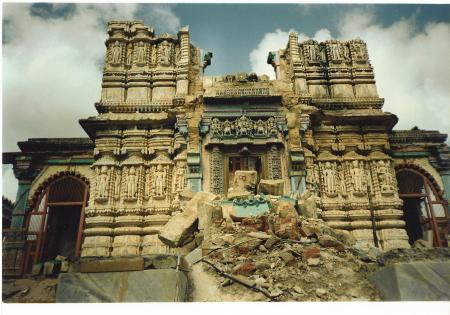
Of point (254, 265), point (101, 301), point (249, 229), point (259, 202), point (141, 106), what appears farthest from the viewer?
point (141, 106)

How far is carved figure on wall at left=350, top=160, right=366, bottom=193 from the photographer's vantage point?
1169 cm

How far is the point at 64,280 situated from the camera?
4.86 meters

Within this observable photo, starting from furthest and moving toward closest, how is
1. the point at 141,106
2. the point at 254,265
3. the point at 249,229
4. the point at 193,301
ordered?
the point at 141,106
the point at 249,229
the point at 254,265
the point at 193,301

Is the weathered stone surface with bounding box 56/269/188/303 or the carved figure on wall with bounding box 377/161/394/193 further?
the carved figure on wall with bounding box 377/161/394/193

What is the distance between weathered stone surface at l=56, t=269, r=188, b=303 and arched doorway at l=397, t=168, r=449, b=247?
10.0 metres

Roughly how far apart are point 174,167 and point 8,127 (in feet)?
15.6

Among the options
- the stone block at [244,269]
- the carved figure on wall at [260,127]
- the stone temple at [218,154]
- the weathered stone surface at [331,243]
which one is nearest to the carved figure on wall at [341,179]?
the stone temple at [218,154]

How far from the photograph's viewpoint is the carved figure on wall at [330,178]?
460 inches

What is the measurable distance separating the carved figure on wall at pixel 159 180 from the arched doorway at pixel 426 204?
25.7ft

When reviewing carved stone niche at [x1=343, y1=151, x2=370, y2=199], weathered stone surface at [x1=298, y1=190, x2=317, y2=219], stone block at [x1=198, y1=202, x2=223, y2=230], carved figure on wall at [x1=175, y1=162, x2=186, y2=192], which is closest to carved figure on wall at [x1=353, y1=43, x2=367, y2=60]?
carved stone niche at [x1=343, y1=151, x2=370, y2=199]

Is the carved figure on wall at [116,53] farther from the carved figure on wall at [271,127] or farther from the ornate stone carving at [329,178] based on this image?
the ornate stone carving at [329,178]

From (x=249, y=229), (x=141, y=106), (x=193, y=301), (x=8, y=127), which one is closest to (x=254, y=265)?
(x=193, y=301)

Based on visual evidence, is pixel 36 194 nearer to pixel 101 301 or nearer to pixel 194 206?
pixel 194 206

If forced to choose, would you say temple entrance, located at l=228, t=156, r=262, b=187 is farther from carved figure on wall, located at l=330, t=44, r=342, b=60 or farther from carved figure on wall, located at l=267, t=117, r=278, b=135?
carved figure on wall, located at l=330, t=44, r=342, b=60
